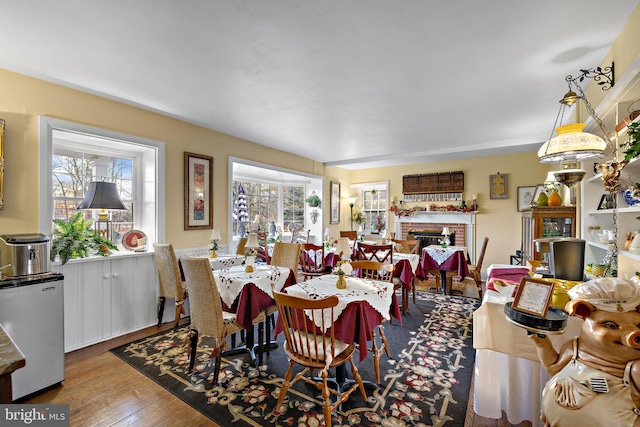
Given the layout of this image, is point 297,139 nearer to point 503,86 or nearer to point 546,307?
point 503,86

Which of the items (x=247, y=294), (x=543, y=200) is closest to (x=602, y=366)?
(x=247, y=294)

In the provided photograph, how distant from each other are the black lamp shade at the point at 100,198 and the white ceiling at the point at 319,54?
100 centimetres

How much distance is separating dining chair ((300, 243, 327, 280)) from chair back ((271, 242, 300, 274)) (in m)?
0.75

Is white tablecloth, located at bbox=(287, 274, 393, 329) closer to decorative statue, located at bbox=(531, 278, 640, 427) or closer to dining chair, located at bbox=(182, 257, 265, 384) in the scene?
dining chair, located at bbox=(182, 257, 265, 384)

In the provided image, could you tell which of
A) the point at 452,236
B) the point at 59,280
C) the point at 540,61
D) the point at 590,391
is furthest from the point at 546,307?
the point at 452,236

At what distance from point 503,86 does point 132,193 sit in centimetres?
444

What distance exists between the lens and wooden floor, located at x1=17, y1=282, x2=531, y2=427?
74.0 inches

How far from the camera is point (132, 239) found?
352cm

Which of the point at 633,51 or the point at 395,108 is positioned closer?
the point at 633,51

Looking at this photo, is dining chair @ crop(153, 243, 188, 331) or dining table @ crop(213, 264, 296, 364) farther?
dining chair @ crop(153, 243, 188, 331)

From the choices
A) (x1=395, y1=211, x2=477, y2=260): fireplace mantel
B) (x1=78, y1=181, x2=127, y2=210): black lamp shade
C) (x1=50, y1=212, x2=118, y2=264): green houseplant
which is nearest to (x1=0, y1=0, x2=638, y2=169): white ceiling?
(x1=78, y1=181, x2=127, y2=210): black lamp shade

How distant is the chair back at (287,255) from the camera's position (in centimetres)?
344

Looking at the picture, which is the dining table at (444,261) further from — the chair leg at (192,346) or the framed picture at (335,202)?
the chair leg at (192,346)

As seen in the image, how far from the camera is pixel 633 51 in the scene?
1.75 metres
